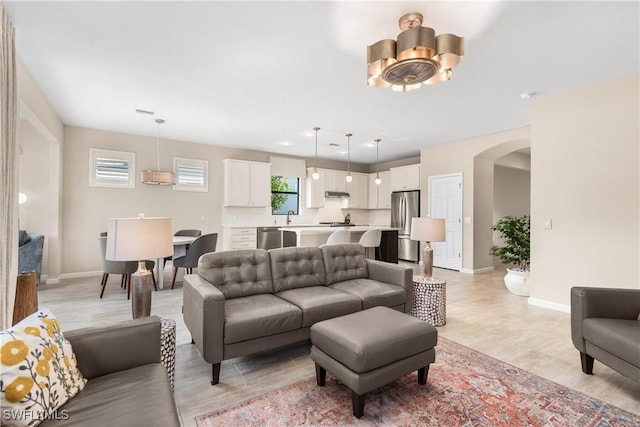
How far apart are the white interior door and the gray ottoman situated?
4640mm

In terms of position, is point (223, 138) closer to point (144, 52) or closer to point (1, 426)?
point (144, 52)

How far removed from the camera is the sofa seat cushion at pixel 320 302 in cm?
255

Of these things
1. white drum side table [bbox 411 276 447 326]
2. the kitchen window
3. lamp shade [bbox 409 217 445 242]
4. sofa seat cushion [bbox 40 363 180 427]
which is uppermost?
the kitchen window

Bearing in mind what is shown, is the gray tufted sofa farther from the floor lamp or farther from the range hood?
the range hood

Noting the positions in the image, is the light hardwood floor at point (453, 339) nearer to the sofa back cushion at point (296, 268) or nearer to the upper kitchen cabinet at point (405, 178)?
the sofa back cushion at point (296, 268)

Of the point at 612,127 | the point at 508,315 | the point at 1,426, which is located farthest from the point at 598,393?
the point at 1,426

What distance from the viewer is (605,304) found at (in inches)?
90.7

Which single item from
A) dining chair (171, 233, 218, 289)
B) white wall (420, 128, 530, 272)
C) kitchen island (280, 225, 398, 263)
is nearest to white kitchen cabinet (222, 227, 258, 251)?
kitchen island (280, 225, 398, 263)

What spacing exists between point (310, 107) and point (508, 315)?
12.0 ft

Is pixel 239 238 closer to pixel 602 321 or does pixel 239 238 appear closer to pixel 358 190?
pixel 358 190

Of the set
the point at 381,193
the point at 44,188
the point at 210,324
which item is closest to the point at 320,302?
the point at 210,324

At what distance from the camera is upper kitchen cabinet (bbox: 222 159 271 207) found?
6.69 meters

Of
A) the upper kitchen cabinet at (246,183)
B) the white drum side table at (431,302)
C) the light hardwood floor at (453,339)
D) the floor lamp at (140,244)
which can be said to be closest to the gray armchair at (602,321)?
the light hardwood floor at (453,339)

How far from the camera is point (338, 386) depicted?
2141 millimetres
